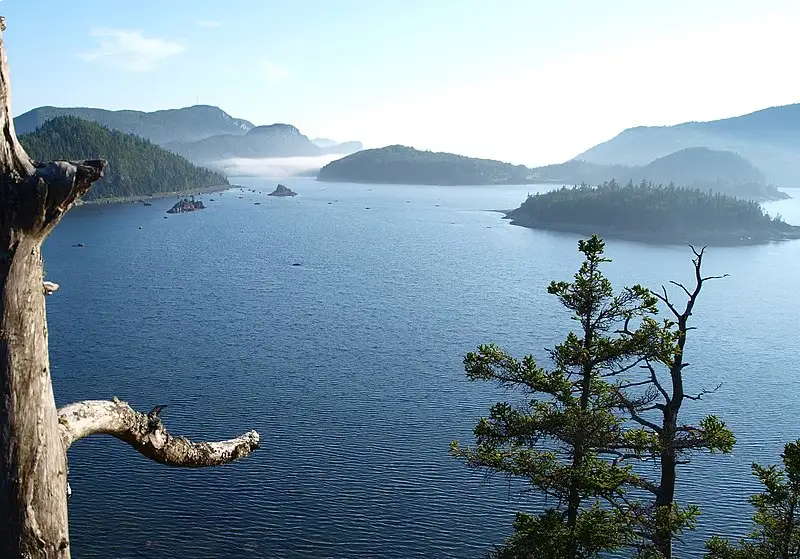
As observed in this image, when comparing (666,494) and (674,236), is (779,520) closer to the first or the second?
(666,494)

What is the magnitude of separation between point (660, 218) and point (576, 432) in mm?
112270

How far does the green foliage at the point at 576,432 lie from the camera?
30.7 ft

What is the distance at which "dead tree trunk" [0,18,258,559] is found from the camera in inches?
76.1

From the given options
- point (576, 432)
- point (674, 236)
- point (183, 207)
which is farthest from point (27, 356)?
point (183, 207)

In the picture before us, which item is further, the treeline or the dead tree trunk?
the treeline

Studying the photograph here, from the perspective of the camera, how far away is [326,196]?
179875mm

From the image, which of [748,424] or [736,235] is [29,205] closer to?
[748,424]

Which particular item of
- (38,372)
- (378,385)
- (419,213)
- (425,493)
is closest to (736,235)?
(419,213)

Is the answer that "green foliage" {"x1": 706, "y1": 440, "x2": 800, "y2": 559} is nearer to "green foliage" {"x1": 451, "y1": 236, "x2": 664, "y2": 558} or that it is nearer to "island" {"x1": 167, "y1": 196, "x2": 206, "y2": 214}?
"green foliage" {"x1": 451, "y1": 236, "x2": 664, "y2": 558}

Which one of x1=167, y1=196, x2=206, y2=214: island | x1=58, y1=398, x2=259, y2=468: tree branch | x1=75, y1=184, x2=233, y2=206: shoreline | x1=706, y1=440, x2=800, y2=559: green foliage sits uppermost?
x1=75, y1=184, x2=233, y2=206: shoreline

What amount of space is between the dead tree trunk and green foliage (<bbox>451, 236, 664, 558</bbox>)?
754cm

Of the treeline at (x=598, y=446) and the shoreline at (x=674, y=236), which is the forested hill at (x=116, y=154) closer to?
the shoreline at (x=674, y=236)

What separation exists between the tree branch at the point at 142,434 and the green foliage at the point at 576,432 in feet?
21.9

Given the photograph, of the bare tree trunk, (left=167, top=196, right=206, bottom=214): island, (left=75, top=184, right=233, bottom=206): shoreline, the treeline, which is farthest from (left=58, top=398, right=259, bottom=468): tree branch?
(left=75, top=184, right=233, bottom=206): shoreline
